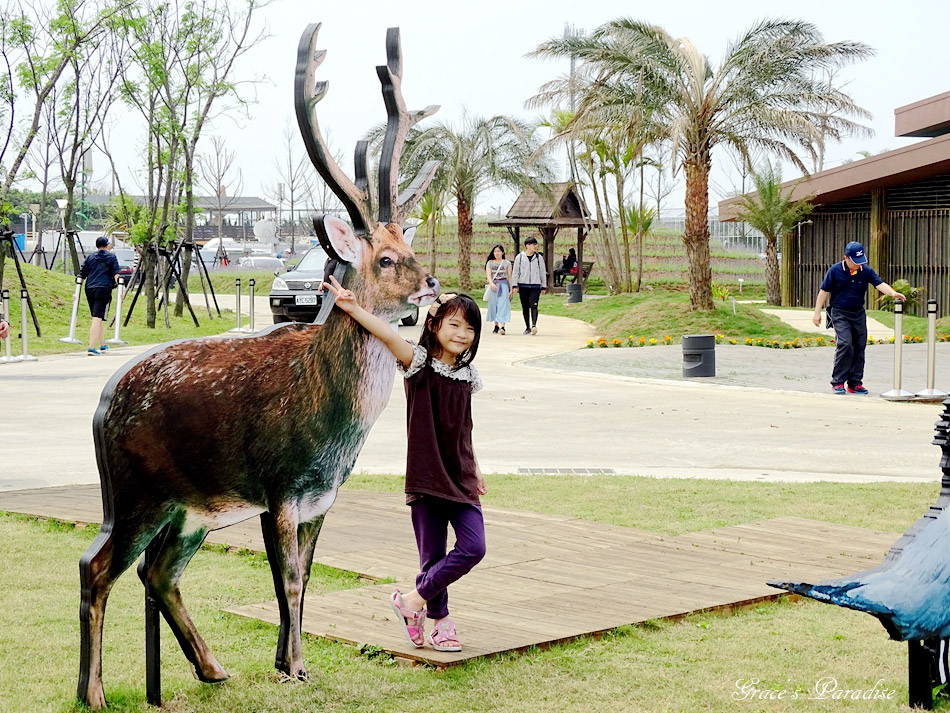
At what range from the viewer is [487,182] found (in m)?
39.8

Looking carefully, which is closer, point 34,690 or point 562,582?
point 34,690

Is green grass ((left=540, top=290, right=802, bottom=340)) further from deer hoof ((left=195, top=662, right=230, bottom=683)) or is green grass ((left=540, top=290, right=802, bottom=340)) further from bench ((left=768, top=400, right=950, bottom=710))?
deer hoof ((left=195, top=662, right=230, bottom=683))

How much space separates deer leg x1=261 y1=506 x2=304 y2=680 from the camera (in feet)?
14.6

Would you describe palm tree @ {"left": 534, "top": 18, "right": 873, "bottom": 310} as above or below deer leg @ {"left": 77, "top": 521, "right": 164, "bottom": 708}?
above

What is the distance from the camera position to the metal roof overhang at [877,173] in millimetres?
26281

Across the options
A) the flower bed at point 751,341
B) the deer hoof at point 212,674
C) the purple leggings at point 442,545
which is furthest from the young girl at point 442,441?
the flower bed at point 751,341

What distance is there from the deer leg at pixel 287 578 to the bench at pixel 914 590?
5.86 ft

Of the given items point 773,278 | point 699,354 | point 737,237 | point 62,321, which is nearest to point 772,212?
point 773,278

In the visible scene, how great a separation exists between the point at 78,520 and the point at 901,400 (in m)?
10.2

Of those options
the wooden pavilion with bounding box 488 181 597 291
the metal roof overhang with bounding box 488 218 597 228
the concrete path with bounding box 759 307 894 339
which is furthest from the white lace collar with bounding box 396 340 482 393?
the metal roof overhang with bounding box 488 218 597 228

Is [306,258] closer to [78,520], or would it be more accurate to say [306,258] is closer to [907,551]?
[78,520]

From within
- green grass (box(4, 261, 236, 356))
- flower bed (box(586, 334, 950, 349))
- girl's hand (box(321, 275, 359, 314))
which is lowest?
flower bed (box(586, 334, 950, 349))

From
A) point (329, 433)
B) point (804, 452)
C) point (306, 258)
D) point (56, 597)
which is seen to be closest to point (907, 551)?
point (329, 433)

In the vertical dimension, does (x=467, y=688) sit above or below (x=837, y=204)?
below
